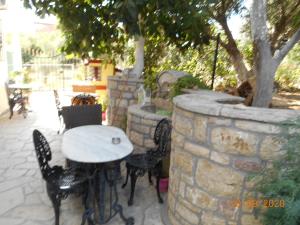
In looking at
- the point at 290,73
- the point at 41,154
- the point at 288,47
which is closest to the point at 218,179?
the point at 41,154

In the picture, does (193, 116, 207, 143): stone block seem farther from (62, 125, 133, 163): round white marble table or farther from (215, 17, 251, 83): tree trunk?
(215, 17, 251, 83): tree trunk

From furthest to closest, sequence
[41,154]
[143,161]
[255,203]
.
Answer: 1. [143,161]
2. [41,154]
3. [255,203]

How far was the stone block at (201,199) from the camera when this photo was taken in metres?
2.38

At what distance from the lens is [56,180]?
9.30 feet

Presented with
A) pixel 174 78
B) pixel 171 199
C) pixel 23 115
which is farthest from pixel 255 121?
pixel 23 115

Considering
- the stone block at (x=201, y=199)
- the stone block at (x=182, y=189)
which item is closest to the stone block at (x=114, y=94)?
the stone block at (x=182, y=189)

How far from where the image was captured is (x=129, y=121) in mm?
4586

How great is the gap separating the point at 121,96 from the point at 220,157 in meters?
3.96

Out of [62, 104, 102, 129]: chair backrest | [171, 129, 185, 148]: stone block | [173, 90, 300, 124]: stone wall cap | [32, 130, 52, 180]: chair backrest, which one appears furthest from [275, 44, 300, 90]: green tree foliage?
[32, 130, 52, 180]: chair backrest

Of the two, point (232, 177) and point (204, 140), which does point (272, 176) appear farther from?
point (204, 140)

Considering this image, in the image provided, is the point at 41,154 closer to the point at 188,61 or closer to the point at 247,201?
the point at 247,201

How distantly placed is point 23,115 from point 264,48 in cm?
659

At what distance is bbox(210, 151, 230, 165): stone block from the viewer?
7.30ft

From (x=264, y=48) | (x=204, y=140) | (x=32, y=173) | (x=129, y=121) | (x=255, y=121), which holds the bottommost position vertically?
(x=32, y=173)
